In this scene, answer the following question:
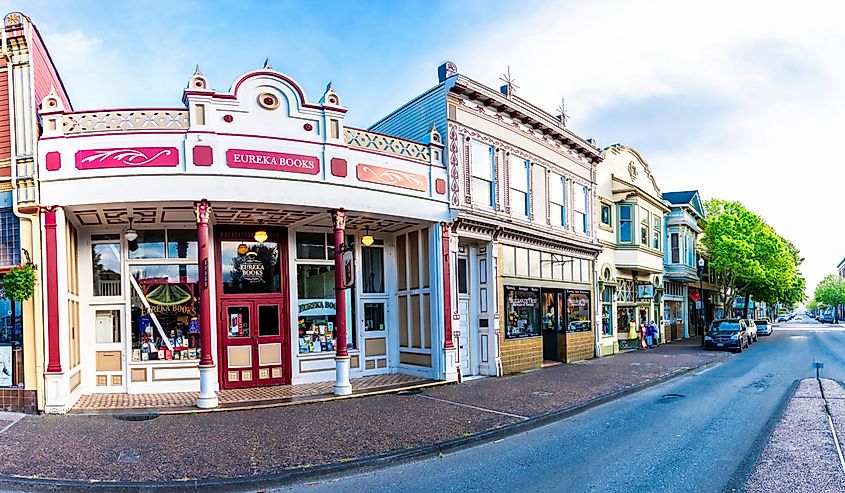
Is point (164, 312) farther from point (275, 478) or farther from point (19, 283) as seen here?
point (275, 478)

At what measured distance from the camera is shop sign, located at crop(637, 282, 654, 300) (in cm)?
2858

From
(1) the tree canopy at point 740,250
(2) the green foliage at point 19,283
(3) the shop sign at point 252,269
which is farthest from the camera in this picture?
(1) the tree canopy at point 740,250

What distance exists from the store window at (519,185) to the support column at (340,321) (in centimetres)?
644

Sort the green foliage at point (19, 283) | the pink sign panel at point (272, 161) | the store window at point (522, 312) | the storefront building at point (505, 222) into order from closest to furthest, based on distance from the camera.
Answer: the green foliage at point (19, 283), the pink sign panel at point (272, 161), the storefront building at point (505, 222), the store window at point (522, 312)

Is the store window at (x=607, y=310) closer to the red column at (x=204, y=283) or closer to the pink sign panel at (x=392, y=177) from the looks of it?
the pink sign panel at (x=392, y=177)

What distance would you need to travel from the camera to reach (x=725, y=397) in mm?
13281

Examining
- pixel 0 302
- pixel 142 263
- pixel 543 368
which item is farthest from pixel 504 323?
pixel 0 302

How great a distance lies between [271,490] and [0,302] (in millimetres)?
7584

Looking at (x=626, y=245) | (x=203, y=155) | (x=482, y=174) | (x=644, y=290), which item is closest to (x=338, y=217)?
(x=203, y=155)

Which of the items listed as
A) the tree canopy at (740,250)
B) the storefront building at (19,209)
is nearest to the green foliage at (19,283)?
the storefront building at (19,209)

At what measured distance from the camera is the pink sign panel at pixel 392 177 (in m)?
13.5

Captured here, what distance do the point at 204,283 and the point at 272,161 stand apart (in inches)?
108

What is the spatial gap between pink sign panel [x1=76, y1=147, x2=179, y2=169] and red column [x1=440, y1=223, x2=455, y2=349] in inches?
255

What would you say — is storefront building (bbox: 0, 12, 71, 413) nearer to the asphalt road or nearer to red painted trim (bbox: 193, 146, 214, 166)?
red painted trim (bbox: 193, 146, 214, 166)
